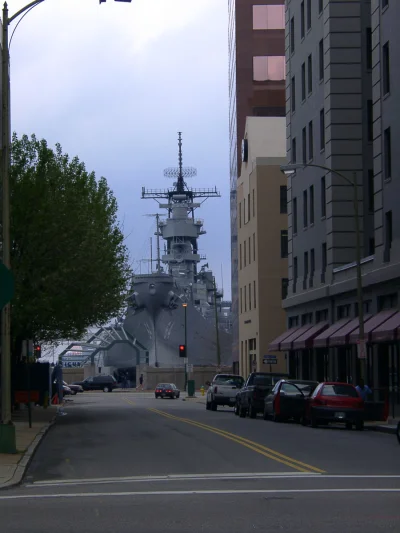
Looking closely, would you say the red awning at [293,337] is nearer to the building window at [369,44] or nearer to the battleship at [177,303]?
the building window at [369,44]

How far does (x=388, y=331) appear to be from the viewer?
1414 inches

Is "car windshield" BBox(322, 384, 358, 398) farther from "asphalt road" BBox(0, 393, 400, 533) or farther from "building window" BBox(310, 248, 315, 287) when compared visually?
"building window" BBox(310, 248, 315, 287)

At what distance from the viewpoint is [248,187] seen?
71625mm

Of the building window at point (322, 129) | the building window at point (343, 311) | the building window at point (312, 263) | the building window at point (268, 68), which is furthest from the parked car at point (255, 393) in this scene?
the building window at point (268, 68)

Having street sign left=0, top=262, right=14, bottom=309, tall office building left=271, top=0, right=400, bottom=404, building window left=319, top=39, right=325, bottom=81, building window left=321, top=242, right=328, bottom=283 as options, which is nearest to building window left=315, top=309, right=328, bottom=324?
tall office building left=271, top=0, right=400, bottom=404

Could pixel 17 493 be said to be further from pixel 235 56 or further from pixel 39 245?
pixel 235 56

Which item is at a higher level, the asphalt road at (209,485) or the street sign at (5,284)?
the street sign at (5,284)

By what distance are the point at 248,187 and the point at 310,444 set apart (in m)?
49.5

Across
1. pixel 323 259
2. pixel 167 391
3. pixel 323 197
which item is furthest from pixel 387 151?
pixel 167 391

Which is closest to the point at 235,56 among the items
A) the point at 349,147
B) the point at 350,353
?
the point at 349,147

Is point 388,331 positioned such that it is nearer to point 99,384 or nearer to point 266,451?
point 266,451

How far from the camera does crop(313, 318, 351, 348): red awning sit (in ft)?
148

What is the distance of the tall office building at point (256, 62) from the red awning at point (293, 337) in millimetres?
26777

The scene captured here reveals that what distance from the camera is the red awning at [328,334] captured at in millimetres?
45000
